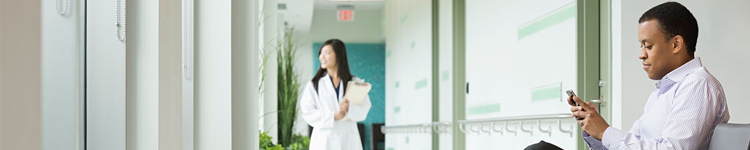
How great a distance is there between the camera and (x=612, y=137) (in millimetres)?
2355

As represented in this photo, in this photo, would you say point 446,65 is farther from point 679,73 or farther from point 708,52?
point 679,73

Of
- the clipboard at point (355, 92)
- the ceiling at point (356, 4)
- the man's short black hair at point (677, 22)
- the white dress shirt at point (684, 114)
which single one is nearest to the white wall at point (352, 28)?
the ceiling at point (356, 4)

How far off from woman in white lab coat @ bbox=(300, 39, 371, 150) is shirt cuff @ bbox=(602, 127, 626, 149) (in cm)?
450

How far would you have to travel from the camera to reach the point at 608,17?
3.50 meters

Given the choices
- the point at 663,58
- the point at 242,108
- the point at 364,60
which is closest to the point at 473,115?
the point at 242,108

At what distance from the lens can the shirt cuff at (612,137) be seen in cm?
234

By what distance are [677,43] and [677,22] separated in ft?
0.19

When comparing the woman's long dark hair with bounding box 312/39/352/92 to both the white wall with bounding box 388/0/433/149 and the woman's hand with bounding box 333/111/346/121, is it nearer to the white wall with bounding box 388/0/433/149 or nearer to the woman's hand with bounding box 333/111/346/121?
the woman's hand with bounding box 333/111/346/121

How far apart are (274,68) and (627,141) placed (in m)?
4.96

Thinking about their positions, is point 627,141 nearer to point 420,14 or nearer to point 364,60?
point 420,14

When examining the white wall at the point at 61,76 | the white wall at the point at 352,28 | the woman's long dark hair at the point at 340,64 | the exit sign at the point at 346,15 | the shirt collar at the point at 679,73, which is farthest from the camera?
the white wall at the point at 352,28

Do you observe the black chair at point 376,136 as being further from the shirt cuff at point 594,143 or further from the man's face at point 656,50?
the man's face at point 656,50

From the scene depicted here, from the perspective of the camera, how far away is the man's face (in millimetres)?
2389

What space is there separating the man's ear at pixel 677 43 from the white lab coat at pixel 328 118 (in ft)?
14.9
